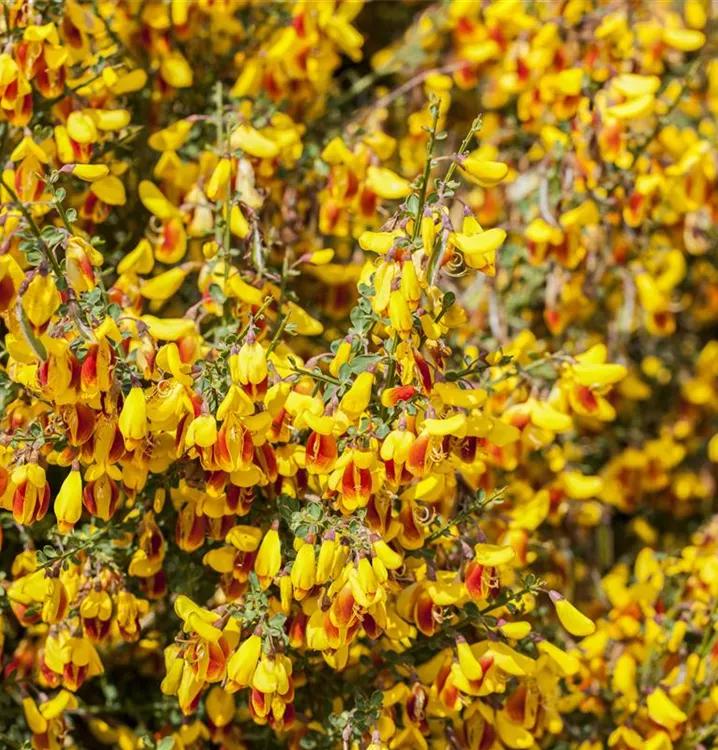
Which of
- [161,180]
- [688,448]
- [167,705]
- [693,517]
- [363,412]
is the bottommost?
[693,517]

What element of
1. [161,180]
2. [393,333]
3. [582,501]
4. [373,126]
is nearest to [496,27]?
[373,126]

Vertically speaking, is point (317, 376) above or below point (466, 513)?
above

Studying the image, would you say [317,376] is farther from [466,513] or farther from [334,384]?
[466,513]

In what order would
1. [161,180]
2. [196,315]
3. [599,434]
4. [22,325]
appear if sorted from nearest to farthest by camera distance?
1. [22,325]
2. [196,315]
3. [161,180]
4. [599,434]

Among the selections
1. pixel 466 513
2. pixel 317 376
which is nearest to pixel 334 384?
pixel 317 376

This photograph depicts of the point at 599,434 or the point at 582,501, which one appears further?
the point at 599,434

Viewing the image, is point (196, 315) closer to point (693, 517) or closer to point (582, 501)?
point (582, 501)

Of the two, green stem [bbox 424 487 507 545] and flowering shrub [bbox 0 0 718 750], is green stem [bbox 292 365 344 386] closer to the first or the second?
flowering shrub [bbox 0 0 718 750]

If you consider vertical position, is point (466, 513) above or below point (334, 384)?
below
